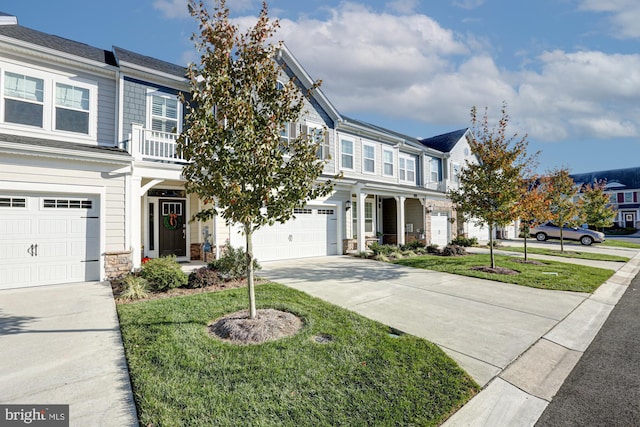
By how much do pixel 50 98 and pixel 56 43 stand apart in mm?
2024

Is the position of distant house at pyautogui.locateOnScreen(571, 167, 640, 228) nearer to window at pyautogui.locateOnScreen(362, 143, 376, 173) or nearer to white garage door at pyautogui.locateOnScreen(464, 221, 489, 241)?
white garage door at pyautogui.locateOnScreen(464, 221, 489, 241)

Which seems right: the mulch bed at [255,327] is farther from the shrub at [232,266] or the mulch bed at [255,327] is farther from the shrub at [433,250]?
the shrub at [433,250]

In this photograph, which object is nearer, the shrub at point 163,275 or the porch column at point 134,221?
the shrub at point 163,275

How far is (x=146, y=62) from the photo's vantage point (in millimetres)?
10578

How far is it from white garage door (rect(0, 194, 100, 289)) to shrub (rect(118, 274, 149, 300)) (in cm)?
184

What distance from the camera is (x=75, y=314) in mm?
5469

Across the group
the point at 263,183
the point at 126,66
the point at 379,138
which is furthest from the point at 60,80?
the point at 379,138

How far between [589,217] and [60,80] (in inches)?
1413

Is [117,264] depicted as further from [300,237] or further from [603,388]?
[603,388]

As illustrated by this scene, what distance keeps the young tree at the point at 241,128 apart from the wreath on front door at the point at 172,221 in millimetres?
7320

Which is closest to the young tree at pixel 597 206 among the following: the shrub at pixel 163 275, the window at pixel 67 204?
the shrub at pixel 163 275

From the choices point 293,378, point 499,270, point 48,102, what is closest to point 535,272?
point 499,270

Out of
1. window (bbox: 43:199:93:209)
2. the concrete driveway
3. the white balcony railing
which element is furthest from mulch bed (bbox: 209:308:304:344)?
window (bbox: 43:199:93:209)

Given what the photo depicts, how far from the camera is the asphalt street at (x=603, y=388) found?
2999 millimetres
